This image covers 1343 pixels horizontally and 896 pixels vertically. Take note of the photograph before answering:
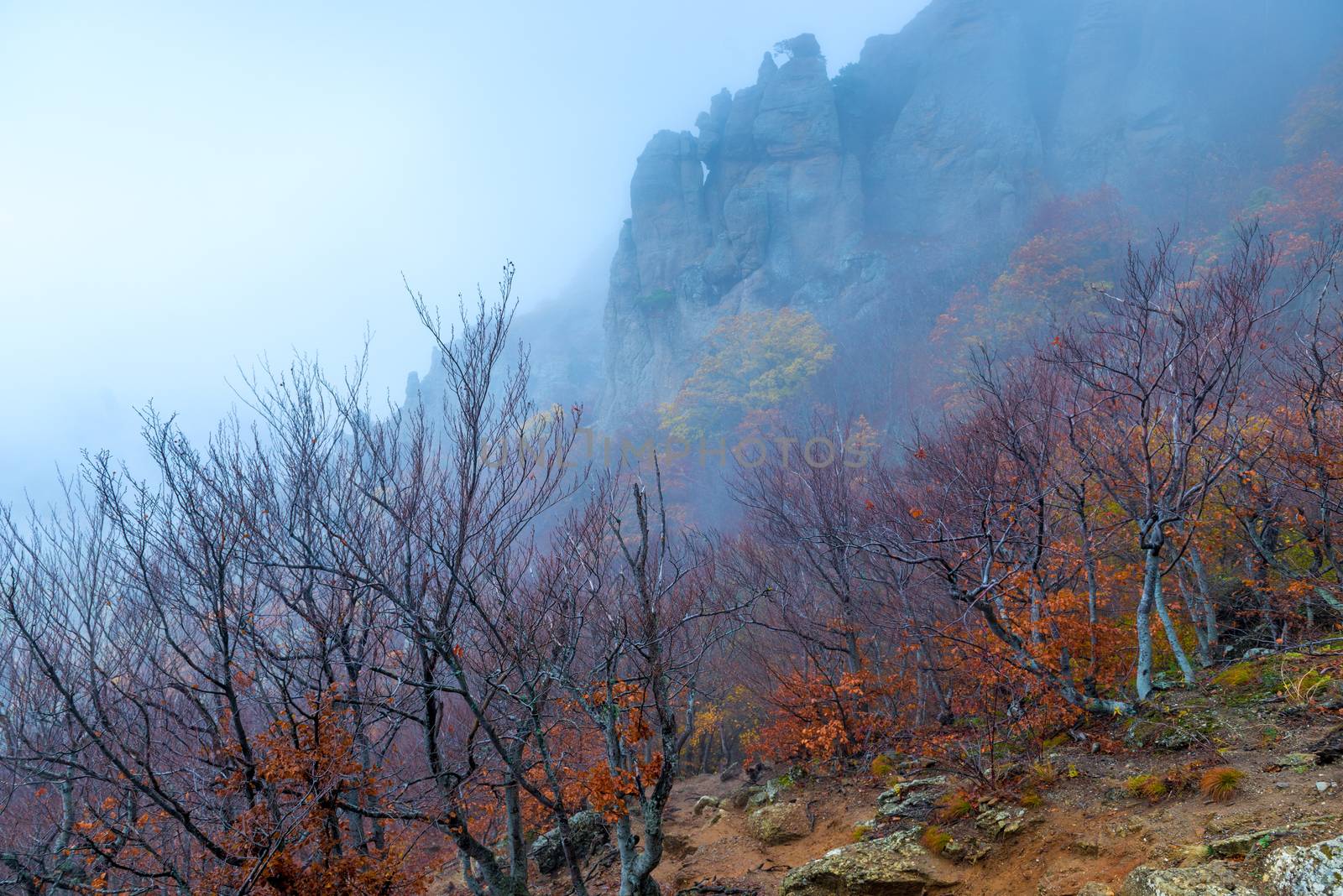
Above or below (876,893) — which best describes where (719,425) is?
above

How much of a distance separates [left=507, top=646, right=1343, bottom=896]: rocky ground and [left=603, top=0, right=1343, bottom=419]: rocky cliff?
100 ft

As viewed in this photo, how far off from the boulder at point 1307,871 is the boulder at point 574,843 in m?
10.1

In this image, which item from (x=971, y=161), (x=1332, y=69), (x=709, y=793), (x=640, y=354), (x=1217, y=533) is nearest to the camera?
(x=1217, y=533)

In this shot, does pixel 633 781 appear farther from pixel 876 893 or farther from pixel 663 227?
pixel 663 227

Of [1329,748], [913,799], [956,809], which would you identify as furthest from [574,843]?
[1329,748]

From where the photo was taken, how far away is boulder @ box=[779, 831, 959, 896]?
6.12m

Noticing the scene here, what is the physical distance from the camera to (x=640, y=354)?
2096 inches

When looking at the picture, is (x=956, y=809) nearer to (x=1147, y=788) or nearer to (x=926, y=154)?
(x=1147, y=788)

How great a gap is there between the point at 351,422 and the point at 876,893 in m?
6.87

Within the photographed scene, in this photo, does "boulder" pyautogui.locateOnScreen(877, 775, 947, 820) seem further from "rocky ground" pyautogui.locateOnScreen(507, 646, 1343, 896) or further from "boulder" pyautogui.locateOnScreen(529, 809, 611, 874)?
"boulder" pyautogui.locateOnScreen(529, 809, 611, 874)

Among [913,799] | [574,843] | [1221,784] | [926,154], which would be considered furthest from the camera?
[926,154]

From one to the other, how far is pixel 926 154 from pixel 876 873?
5348cm

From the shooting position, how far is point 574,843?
1202 centimetres

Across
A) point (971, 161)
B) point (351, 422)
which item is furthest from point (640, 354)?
point (351, 422)
